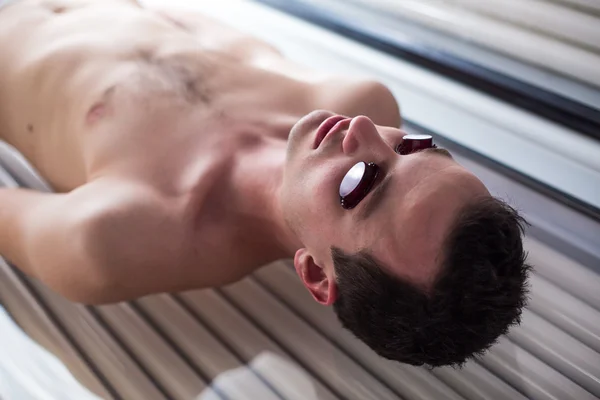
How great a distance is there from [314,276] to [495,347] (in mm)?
414

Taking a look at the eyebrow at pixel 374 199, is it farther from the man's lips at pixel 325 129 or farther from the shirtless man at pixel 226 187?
the man's lips at pixel 325 129

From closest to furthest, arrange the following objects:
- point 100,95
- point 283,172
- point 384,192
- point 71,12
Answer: point 384,192
point 283,172
point 100,95
point 71,12

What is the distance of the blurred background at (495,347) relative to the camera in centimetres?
105

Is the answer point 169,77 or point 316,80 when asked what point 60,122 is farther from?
point 316,80

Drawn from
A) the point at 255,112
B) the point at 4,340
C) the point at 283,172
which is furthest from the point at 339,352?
the point at 4,340

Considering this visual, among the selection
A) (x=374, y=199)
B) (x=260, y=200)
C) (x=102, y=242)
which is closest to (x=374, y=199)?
(x=374, y=199)

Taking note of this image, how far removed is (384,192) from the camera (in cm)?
81

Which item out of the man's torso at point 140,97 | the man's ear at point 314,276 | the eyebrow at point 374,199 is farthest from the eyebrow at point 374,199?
the man's torso at point 140,97

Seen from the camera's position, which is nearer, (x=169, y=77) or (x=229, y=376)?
(x=229, y=376)

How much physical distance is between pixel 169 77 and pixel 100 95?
A: 134 millimetres

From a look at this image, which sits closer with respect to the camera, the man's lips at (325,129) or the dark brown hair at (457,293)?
the dark brown hair at (457,293)

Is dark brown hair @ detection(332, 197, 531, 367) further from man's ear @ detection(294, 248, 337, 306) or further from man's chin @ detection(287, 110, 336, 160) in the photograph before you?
man's chin @ detection(287, 110, 336, 160)

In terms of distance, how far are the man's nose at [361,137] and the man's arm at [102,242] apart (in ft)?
1.11

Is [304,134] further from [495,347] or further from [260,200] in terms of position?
[495,347]
